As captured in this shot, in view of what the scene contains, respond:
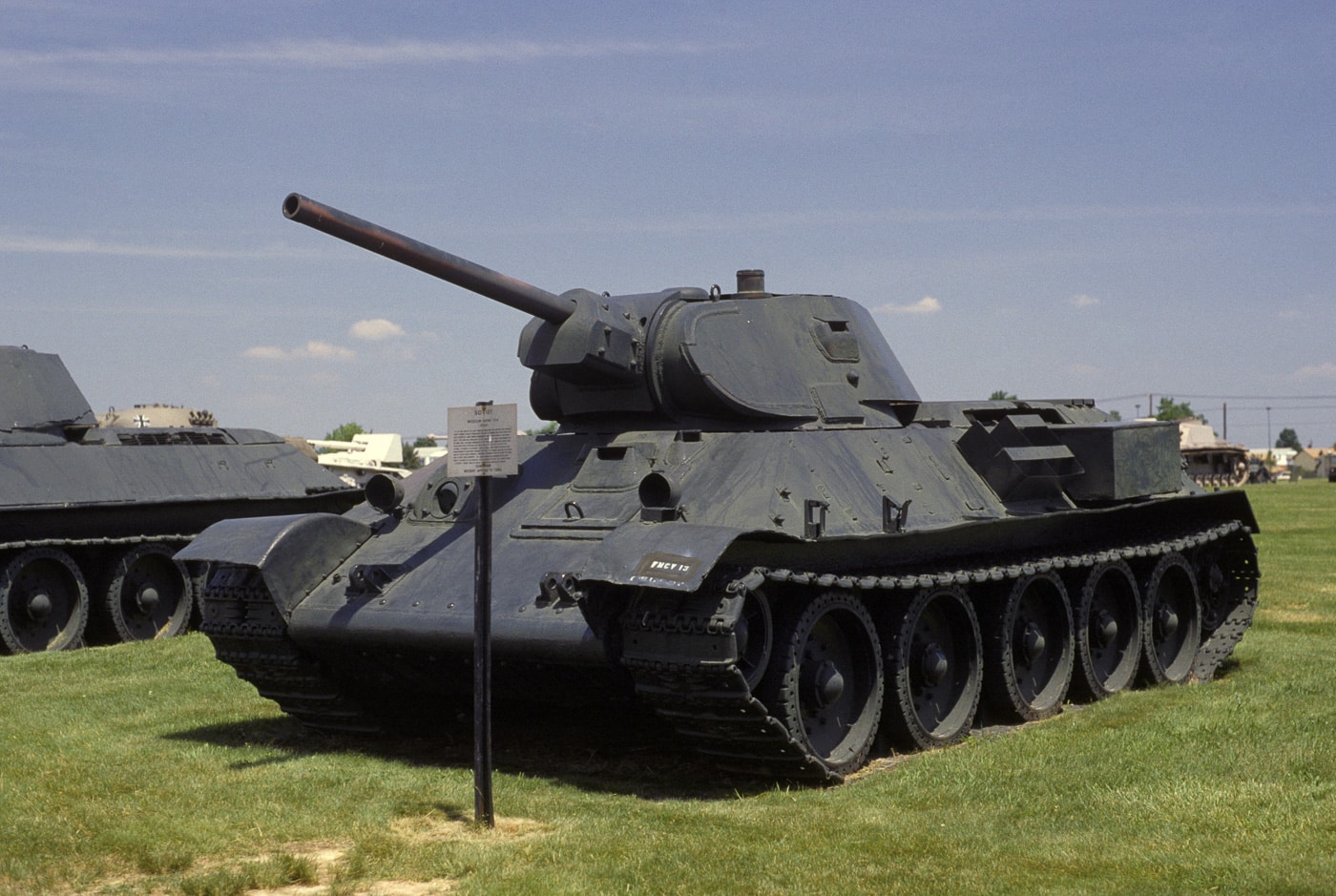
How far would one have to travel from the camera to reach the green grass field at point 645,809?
757 cm

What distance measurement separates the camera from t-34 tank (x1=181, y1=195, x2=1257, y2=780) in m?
9.32

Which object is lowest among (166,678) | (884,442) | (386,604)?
(166,678)

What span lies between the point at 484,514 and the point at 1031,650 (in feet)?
17.7

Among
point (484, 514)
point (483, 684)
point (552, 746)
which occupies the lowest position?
point (552, 746)

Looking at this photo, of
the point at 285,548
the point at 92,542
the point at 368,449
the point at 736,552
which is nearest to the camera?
the point at 736,552

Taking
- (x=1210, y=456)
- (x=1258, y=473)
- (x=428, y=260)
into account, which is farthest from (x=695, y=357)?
(x=1258, y=473)

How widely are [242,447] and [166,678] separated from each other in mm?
5972

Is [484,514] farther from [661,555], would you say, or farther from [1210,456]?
[1210,456]

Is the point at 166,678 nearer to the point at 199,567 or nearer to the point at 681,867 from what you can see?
the point at 199,567

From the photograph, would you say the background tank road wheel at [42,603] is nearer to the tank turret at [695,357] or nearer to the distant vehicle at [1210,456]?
the tank turret at [695,357]

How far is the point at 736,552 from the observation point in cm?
938

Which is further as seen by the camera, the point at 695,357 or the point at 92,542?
the point at 92,542

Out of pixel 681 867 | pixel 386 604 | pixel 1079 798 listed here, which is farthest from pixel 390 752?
pixel 1079 798

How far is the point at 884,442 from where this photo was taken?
11.6 meters
